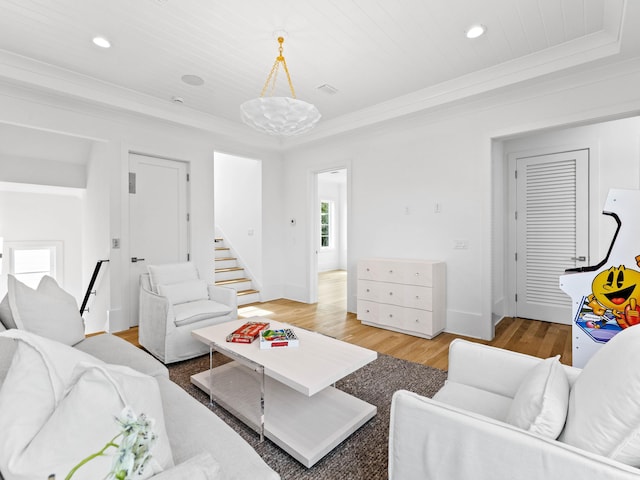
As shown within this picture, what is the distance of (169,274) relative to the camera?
3531 millimetres

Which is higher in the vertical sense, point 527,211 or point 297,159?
point 297,159

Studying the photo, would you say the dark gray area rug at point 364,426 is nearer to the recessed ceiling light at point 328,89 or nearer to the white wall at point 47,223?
the recessed ceiling light at point 328,89

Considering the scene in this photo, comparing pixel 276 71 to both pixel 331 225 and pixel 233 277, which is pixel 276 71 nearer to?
pixel 233 277

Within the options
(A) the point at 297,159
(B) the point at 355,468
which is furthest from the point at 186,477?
(A) the point at 297,159

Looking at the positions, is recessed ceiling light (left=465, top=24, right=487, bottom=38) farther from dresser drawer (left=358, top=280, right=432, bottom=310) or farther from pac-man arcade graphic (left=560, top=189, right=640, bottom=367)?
dresser drawer (left=358, top=280, right=432, bottom=310)

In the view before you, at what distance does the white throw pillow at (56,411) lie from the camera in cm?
74

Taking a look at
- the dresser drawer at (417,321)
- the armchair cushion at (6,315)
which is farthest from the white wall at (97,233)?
the dresser drawer at (417,321)

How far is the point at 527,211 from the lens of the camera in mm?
4355

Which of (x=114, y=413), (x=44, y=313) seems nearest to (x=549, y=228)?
(x=114, y=413)

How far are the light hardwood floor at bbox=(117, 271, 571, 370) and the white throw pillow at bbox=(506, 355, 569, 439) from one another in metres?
1.77

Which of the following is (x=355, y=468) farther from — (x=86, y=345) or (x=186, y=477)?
(x=86, y=345)

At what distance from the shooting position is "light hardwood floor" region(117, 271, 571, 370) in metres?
3.25

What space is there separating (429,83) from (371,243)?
2.11 metres

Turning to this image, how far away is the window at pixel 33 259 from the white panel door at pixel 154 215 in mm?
2725
